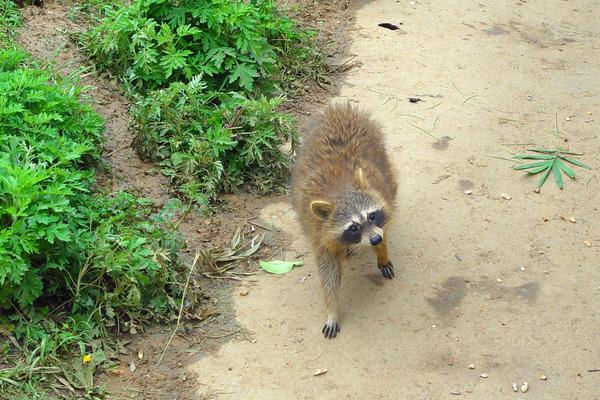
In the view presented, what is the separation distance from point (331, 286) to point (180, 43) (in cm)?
315

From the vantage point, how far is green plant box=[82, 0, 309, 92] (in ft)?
24.0

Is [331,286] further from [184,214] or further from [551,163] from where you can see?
[551,163]

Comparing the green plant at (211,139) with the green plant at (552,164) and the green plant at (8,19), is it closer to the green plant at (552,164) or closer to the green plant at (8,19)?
the green plant at (8,19)

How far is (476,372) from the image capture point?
5070 mm

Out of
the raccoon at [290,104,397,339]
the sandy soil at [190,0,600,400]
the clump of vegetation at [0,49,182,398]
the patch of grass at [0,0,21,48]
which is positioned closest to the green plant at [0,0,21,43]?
the patch of grass at [0,0,21,48]

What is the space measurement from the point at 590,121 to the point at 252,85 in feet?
10.8

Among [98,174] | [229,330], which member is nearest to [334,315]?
[229,330]

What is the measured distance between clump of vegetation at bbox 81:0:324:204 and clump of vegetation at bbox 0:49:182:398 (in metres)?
0.78

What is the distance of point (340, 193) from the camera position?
217 inches

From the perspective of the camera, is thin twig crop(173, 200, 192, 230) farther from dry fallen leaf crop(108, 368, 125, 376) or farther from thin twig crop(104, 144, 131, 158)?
dry fallen leaf crop(108, 368, 125, 376)

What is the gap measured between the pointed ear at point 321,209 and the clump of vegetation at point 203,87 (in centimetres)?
137

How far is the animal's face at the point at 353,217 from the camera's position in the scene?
5.39m

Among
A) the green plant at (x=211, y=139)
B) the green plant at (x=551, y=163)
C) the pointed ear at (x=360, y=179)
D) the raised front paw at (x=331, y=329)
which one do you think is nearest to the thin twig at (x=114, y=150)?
the green plant at (x=211, y=139)

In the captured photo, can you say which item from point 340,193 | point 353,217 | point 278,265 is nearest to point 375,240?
point 353,217
